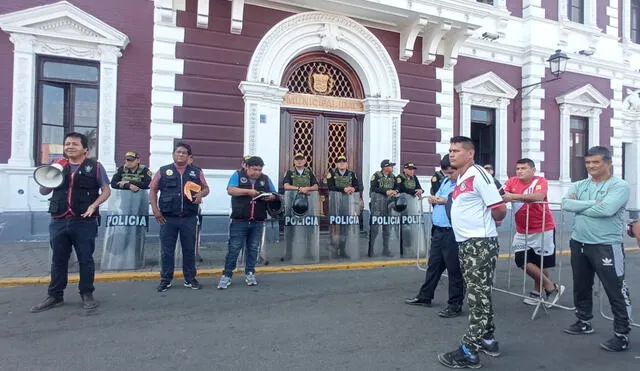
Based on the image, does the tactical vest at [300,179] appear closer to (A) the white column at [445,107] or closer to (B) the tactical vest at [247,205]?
(B) the tactical vest at [247,205]

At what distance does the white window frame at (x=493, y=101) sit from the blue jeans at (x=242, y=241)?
851 centimetres

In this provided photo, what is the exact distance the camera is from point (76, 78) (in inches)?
362

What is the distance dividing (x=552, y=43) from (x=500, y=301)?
1137 cm

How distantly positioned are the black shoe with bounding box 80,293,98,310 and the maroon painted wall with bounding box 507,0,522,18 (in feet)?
44.7

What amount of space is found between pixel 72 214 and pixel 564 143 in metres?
14.2

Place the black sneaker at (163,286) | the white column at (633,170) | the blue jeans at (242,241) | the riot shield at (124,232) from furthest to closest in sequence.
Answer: the white column at (633,170) < the riot shield at (124,232) < the blue jeans at (242,241) < the black sneaker at (163,286)

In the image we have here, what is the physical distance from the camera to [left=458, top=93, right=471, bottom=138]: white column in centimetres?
1279

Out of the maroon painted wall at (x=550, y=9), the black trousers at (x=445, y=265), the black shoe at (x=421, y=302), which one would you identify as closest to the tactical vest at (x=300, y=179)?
the black trousers at (x=445, y=265)

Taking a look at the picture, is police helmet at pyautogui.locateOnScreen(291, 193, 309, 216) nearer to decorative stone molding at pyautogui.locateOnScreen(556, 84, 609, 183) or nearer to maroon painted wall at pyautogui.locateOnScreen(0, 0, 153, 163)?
maroon painted wall at pyautogui.locateOnScreen(0, 0, 153, 163)

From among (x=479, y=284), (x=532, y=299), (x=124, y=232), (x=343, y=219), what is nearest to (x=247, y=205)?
(x=124, y=232)

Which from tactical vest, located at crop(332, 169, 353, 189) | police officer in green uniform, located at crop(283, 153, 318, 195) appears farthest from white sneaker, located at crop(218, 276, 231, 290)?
tactical vest, located at crop(332, 169, 353, 189)

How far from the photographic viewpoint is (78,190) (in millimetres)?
5055

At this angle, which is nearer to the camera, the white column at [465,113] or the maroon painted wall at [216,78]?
the maroon painted wall at [216,78]

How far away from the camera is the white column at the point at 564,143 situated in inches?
557
